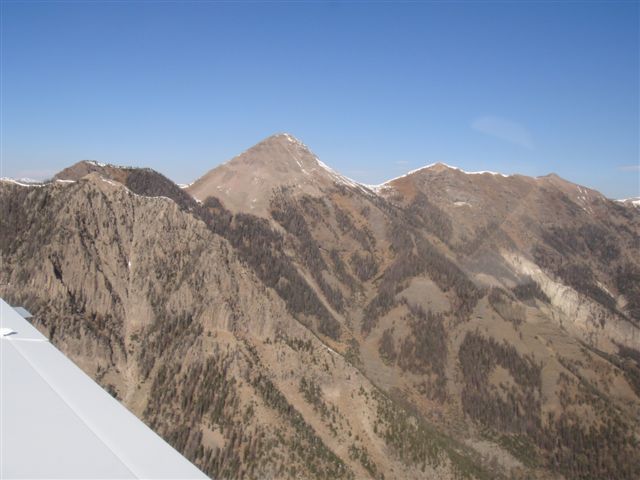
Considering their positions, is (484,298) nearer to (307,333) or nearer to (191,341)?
(307,333)

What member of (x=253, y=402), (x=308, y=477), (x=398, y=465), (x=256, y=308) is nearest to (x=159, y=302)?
Answer: (x=256, y=308)

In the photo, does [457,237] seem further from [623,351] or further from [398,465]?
[398,465]

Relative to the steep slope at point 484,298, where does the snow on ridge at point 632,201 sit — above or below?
above

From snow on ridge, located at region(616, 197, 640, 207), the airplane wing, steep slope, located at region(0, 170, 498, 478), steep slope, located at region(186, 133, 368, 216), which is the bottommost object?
steep slope, located at region(0, 170, 498, 478)

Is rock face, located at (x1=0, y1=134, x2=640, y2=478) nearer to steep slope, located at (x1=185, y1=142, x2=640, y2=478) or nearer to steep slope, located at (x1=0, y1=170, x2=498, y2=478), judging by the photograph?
steep slope, located at (x1=0, y1=170, x2=498, y2=478)

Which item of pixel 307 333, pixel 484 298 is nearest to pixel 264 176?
pixel 484 298

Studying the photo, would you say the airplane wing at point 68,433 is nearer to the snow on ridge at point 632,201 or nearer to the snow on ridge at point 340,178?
the snow on ridge at point 340,178

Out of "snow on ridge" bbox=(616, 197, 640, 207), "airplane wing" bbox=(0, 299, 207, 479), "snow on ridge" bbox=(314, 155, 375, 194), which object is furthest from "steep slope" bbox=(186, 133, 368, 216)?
"snow on ridge" bbox=(616, 197, 640, 207)

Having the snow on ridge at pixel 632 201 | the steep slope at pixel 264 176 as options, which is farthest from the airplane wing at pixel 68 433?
the snow on ridge at pixel 632 201

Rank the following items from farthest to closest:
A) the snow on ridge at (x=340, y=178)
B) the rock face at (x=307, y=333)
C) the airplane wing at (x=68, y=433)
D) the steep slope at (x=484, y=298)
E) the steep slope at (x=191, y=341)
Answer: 1. the snow on ridge at (x=340, y=178)
2. the steep slope at (x=484, y=298)
3. the rock face at (x=307, y=333)
4. the steep slope at (x=191, y=341)
5. the airplane wing at (x=68, y=433)
